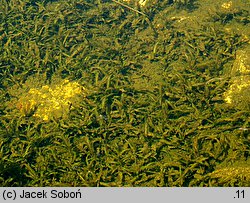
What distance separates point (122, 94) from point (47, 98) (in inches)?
36.7

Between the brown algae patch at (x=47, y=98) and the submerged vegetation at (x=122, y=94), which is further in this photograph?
the brown algae patch at (x=47, y=98)

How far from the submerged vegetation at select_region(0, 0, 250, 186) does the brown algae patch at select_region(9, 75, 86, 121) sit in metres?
0.01

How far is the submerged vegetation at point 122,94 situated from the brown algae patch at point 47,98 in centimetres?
1

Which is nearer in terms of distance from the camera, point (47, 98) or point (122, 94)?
point (122, 94)

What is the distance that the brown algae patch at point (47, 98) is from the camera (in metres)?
4.28

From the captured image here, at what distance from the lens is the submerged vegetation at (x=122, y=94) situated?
12.1 feet

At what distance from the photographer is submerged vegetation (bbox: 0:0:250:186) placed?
12.1 feet

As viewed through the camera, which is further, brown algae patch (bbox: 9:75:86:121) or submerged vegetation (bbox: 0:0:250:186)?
brown algae patch (bbox: 9:75:86:121)

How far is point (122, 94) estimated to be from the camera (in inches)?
169

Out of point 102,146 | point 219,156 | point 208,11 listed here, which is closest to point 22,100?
point 102,146

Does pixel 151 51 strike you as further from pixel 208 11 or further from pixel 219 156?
pixel 219 156

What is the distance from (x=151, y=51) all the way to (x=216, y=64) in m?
0.87

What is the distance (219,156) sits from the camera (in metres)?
3.69

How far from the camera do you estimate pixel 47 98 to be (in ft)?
14.6
